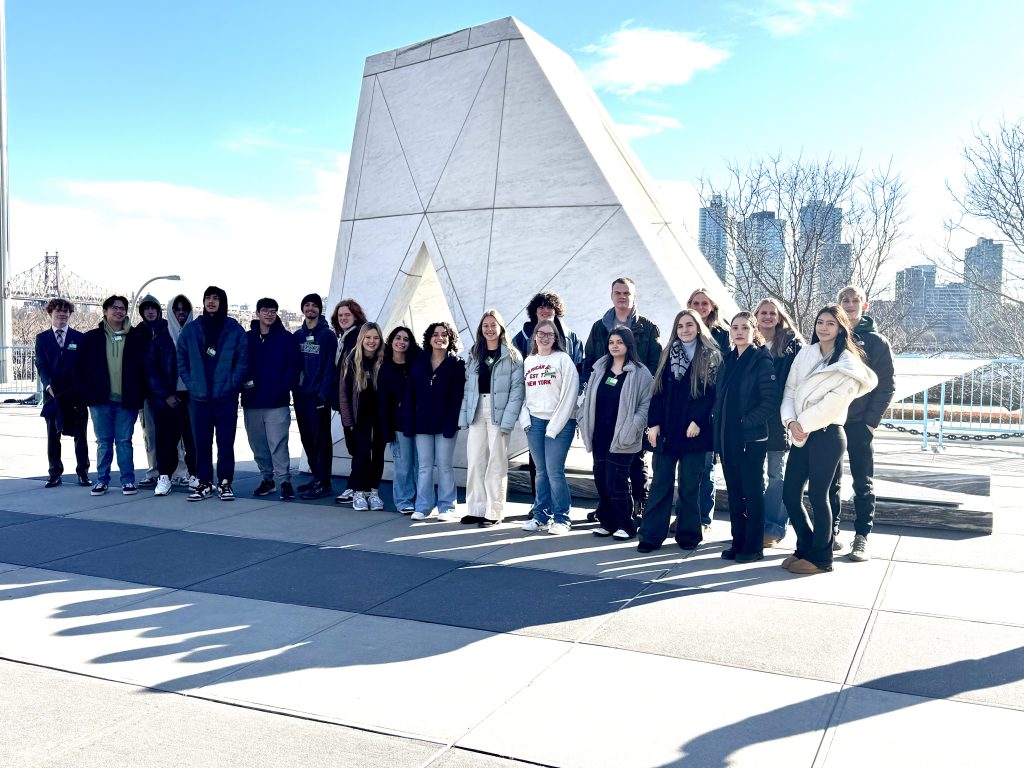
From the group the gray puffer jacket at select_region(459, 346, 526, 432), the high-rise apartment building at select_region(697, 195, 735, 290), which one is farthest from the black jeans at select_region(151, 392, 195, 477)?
the high-rise apartment building at select_region(697, 195, 735, 290)

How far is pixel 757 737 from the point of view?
10.7 ft

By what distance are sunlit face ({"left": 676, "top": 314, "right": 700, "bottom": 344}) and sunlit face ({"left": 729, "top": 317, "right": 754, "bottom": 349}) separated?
269 mm

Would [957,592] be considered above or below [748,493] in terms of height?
below

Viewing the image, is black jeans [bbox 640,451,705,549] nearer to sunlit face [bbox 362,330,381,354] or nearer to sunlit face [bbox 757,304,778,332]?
sunlit face [bbox 757,304,778,332]

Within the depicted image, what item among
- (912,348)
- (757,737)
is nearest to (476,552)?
(757,737)

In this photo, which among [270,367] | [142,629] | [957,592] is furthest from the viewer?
[270,367]

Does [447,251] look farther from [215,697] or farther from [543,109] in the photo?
[215,697]

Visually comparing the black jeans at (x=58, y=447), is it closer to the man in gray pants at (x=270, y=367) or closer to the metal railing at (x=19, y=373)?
the man in gray pants at (x=270, y=367)

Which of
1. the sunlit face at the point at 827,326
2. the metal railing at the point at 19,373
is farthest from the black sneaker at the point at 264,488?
the metal railing at the point at 19,373

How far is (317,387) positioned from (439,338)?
161 centimetres

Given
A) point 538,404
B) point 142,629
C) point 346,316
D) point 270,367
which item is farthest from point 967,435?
point 142,629

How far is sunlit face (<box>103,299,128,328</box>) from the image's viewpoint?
332 inches

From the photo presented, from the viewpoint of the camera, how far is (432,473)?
750cm

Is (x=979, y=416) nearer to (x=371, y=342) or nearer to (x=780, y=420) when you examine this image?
(x=780, y=420)
